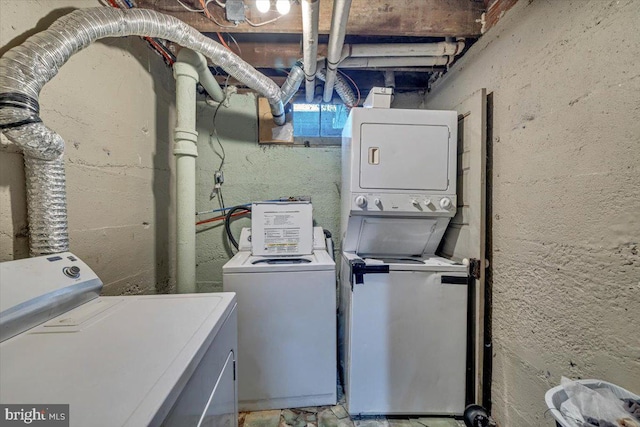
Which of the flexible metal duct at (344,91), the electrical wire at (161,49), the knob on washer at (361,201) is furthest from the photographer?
the flexible metal duct at (344,91)

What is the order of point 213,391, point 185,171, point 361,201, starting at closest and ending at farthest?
point 213,391, point 361,201, point 185,171

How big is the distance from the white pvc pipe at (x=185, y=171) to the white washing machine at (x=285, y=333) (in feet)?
1.33

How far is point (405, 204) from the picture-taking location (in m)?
1.59

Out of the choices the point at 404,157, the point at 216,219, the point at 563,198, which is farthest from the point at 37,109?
the point at 563,198

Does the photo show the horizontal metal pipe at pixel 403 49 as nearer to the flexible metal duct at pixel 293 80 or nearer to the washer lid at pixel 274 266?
the flexible metal duct at pixel 293 80

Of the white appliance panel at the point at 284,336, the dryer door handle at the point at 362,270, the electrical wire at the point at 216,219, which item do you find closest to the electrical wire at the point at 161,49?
the electrical wire at the point at 216,219

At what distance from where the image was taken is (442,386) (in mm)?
1483

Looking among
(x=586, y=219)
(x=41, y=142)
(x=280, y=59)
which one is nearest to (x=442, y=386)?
(x=586, y=219)

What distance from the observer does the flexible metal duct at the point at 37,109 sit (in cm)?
81

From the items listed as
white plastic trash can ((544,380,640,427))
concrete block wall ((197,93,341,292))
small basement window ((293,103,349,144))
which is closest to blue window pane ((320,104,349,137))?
small basement window ((293,103,349,144))

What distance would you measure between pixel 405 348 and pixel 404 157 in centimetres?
118

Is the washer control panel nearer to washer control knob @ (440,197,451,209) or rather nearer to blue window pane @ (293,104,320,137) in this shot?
washer control knob @ (440,197,451,209)

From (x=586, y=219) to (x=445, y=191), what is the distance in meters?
0.70

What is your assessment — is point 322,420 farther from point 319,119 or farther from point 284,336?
point 319,119
